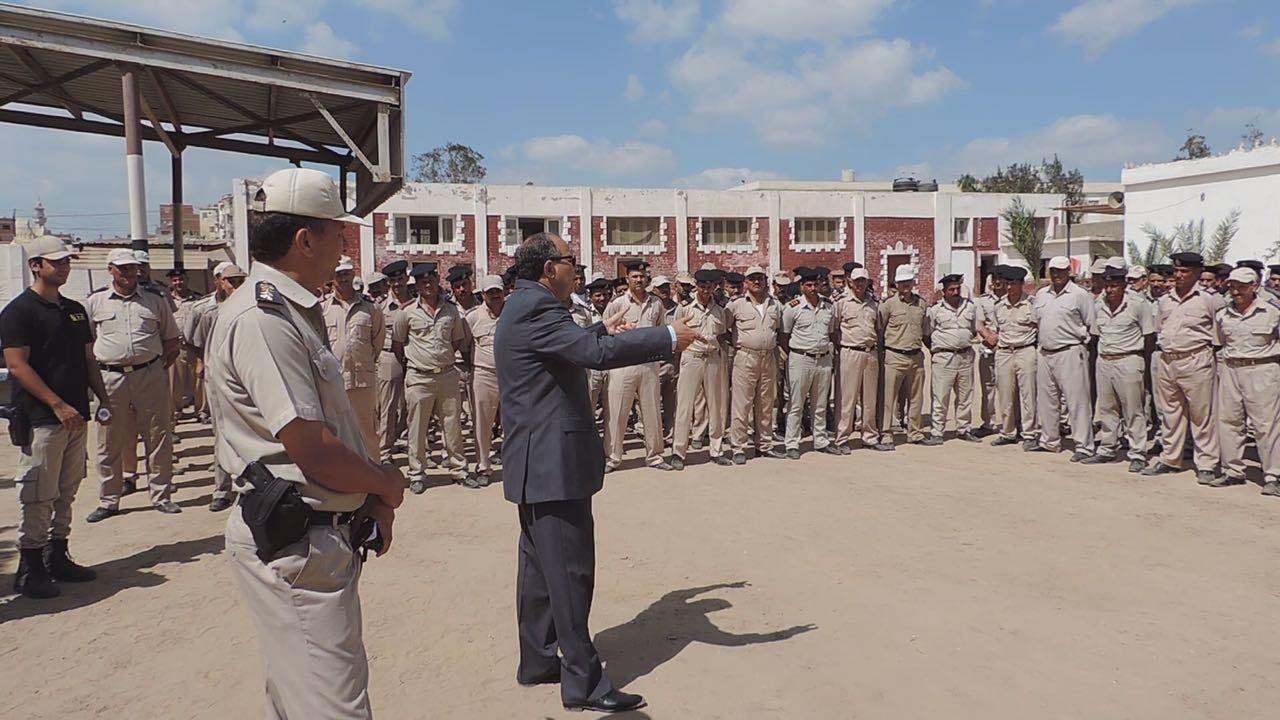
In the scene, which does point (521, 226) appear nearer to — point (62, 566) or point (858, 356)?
point (858, 356)

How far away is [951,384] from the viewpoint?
934 centimetres

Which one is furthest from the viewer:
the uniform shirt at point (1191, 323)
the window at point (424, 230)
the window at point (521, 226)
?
the window at point (521, 226)

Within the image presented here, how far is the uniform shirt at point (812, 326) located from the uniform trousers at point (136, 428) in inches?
235

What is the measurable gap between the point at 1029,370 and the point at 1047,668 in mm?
5810

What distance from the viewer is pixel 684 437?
8258 millimetres

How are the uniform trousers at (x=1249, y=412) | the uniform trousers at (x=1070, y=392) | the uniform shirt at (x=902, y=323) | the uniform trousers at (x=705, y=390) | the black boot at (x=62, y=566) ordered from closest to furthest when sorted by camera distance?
the black boot at (x=62, y=566) < the uniform trousers at (x=1249, y=412) < the uniform trousers at (x=1070, y=392) < the uniform trousers at (x=705, y=390) < the uniform shirt at (x=902, y=323)

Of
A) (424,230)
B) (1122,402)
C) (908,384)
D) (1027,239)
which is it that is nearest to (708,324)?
(908,384)

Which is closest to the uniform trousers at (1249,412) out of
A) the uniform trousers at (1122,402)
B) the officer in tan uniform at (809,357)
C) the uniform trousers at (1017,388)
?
the uniform trousers at (1122,402)

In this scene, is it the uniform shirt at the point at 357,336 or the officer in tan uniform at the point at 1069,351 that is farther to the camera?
the officer in tan uniform at the point at 1069,351

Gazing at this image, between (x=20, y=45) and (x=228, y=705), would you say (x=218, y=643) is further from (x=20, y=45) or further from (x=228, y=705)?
(x=20, y=45)

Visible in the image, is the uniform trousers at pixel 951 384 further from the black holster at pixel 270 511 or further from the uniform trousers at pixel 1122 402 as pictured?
the black holster at pixel 270 511

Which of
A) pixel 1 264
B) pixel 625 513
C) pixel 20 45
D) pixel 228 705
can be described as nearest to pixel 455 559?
pixel 625 513

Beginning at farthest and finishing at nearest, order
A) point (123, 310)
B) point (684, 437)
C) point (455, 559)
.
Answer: point (684, 437) → point (123, 310) → point (455, 559)

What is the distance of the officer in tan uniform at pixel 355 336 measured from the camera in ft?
22.2
